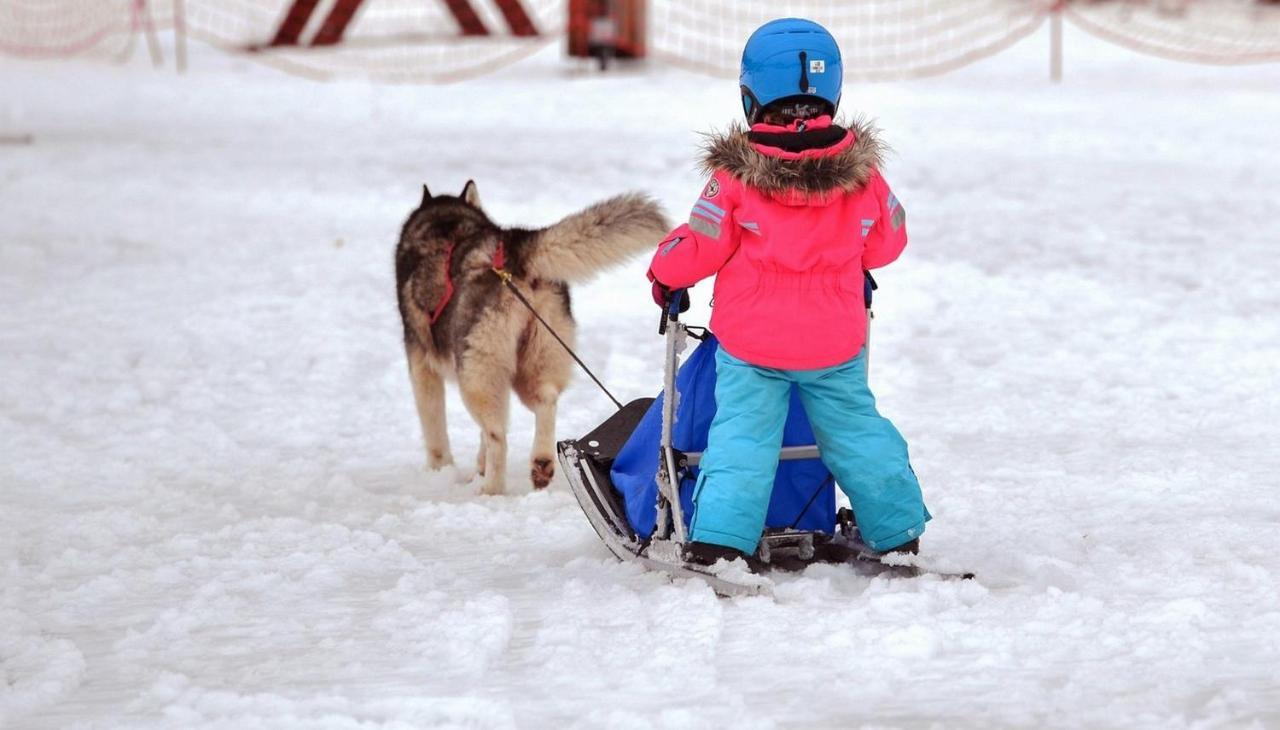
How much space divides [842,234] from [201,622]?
6.47 ft

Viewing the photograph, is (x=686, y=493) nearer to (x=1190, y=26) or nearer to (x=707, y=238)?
(x=707, y=238)

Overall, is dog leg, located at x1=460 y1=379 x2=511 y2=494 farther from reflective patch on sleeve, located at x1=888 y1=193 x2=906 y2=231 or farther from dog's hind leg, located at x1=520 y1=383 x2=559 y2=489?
reflective patch on sleeve, located at x1=888 y1=193 x2=906 y2=231

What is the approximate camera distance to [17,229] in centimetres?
1073

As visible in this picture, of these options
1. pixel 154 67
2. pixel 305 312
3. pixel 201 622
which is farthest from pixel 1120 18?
pixel 201 622

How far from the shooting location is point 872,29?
2131 centimetres

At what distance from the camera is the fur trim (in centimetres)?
393

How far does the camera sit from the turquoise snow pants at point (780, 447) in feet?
13.4

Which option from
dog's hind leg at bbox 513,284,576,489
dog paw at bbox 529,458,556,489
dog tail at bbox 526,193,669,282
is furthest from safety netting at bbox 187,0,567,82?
dog tail at bbox 526,193,669,282

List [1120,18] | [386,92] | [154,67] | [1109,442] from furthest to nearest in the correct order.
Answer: [1120,18], [154,67], [386,92], [1109,442]

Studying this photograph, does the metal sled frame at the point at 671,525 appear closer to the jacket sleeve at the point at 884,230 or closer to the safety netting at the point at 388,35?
the jacket sleeve at the point at 884,230

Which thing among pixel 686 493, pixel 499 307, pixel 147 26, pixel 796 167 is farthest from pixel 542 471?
pixel 147 26

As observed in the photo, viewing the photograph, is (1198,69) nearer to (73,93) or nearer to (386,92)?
(386,92)

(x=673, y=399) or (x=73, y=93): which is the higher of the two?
(x=673, y=399)

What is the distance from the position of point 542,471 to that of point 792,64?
212 centimetres
